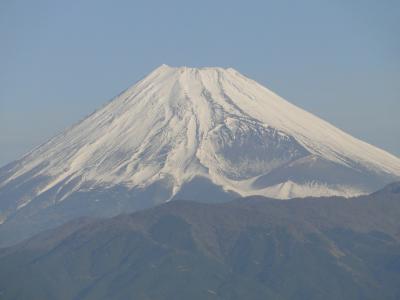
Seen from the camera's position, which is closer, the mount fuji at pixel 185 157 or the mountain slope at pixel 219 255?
the mountain slope at pixel 219 255

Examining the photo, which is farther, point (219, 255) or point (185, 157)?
point (185, 157)

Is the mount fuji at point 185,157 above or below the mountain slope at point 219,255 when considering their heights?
above

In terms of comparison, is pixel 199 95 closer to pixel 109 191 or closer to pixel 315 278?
pixel 109 191

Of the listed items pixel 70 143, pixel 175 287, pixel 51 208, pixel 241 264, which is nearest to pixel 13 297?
pixel 175 287

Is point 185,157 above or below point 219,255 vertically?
above

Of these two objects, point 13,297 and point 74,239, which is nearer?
point 13,297
